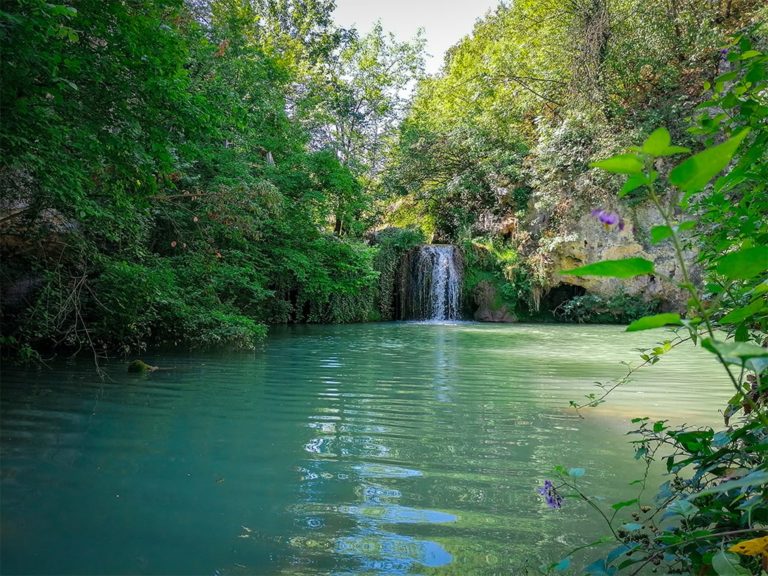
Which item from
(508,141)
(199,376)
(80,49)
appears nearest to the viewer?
(80,49)

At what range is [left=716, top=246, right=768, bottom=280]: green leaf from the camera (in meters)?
0.88

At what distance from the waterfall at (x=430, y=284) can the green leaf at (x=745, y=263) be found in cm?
1797

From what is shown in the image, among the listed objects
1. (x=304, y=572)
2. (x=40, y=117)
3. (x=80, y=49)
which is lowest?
(x=304, y=572)

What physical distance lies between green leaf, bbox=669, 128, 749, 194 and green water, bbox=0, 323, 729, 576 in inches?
69.0

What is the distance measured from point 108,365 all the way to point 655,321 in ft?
23.5

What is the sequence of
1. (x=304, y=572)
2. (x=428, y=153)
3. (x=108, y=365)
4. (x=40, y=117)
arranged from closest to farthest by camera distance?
(x=304, y=572)
(x=40, y=117)
(x=108, y=365)
(x=428, y=153)

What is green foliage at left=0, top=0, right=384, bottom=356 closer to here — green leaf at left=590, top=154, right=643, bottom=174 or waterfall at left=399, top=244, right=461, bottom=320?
green leaf at left=590, top=154, right=643, bottom=174

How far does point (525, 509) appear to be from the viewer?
267 cm

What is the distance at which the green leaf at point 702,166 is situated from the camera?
73cm

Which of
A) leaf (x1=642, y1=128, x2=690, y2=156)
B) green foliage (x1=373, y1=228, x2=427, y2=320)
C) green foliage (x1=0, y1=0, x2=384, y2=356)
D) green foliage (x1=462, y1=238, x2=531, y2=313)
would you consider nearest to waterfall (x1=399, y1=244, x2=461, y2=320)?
green foliage (x1=373, y1=228, x2=427, y2=320)

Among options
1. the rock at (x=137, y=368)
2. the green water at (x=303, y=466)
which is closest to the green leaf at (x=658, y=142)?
the green water at (x=303, y=466)

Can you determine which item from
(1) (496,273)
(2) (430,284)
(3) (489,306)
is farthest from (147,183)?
(1) (496,273)

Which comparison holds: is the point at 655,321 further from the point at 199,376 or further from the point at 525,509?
the point at 199,376

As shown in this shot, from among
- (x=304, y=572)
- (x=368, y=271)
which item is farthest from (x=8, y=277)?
(x=368, y=271)
